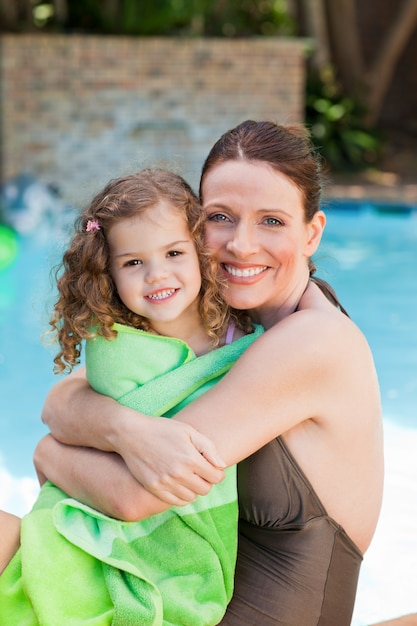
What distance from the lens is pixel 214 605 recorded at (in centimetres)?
205

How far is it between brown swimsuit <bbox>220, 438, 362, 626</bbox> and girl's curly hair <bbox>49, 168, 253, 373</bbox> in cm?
32

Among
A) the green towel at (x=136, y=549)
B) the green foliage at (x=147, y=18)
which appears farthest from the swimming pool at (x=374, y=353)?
the green foliage at (x=147, y=18)

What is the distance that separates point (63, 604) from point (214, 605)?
1.01 feet

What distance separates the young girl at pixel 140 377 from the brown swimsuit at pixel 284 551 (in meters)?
0.08

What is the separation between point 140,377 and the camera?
2.13 metres

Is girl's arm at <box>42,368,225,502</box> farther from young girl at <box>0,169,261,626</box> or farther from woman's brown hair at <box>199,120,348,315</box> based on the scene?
woman's brown hair at <box>199,120,348,315</box>

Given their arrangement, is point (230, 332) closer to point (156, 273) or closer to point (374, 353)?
point (156, 273)

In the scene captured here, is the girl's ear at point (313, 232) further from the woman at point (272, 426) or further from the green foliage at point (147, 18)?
the green foliage at point (147, 18)

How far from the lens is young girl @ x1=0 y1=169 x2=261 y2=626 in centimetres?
202

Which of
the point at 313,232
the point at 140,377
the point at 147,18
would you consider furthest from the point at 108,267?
the point at 147,18

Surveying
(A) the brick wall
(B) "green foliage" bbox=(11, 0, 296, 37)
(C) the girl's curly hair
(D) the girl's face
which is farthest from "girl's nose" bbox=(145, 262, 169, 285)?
(B) "green foliage" bbox=(11, 0, 296, 37)

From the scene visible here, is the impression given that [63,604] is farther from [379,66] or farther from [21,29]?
[379,66]

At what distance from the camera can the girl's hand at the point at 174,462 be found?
6.38 ft

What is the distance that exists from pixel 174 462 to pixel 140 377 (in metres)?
0.25
